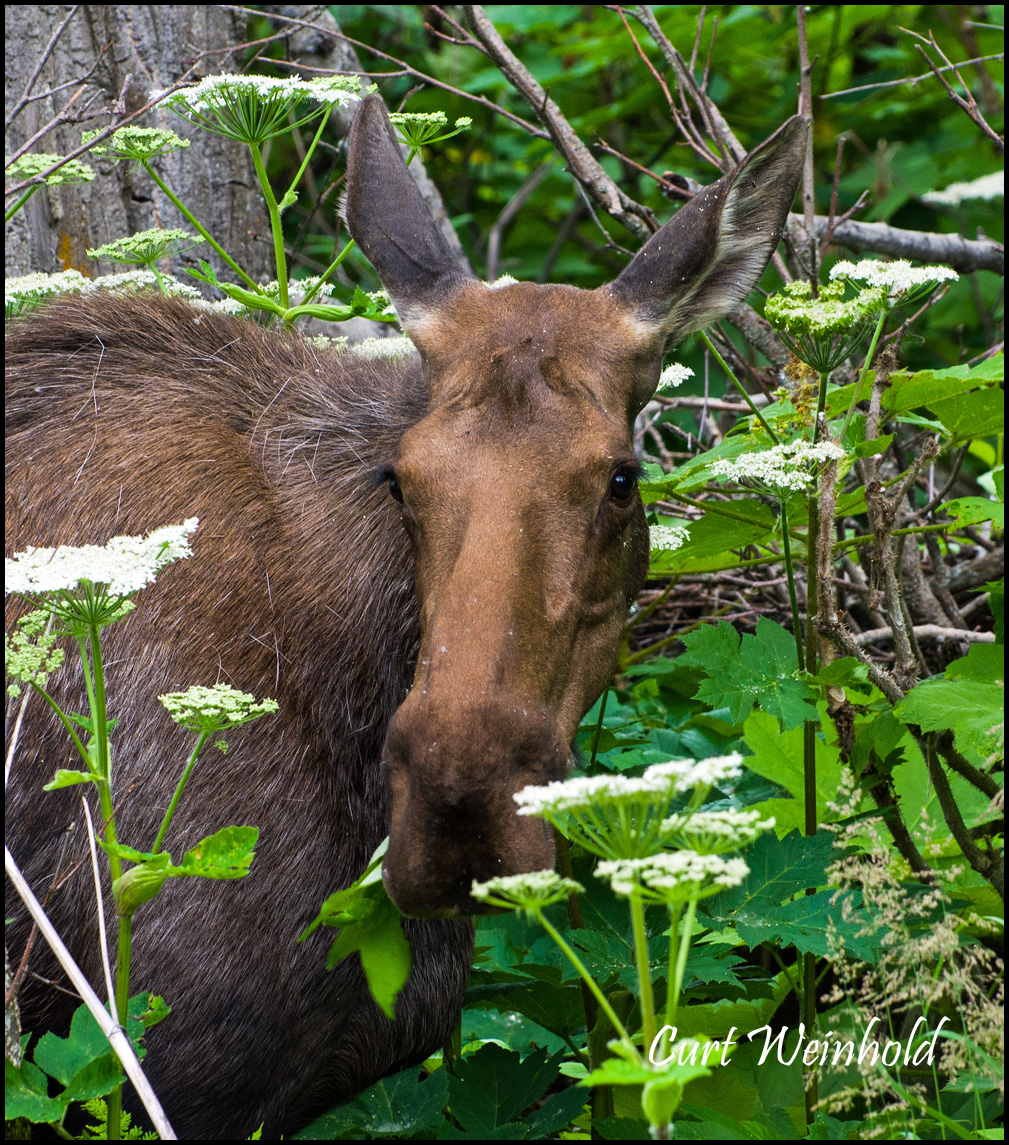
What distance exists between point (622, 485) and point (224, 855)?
4.09 feet

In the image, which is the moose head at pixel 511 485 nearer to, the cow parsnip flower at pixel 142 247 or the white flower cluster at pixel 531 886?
the white flower cluster at pixel 531 886

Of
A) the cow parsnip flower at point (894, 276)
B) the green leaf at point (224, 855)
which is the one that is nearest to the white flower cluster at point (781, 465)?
the cow parsnip flower at point (894, 276)

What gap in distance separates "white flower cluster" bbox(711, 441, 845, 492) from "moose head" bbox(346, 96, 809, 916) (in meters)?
0.25

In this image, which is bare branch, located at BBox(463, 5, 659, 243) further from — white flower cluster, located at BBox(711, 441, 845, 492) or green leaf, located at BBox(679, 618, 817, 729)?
green leaf, located at BBox(679, 618, 817, 729)

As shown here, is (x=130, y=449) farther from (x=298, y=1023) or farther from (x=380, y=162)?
(x=298, y=1023)

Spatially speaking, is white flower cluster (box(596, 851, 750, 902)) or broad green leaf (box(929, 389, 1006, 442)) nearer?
white flower cluster (box(596, 851, 750, 902))

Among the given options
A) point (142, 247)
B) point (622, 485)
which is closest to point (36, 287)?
Answer: point (142, 247)

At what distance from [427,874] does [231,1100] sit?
1.06 m

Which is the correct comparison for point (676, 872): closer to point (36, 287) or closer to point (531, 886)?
point (531, 886)

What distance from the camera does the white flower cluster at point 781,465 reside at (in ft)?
8.52

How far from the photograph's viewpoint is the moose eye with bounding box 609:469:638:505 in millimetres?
2688

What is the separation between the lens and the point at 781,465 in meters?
2.67

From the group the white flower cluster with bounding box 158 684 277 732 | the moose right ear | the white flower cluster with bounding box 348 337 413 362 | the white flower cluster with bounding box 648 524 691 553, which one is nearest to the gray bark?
the white flower cluster with bounding box 348 337 413 362

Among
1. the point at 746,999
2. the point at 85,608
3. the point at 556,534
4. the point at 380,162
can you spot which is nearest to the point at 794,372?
the point at 556,534
